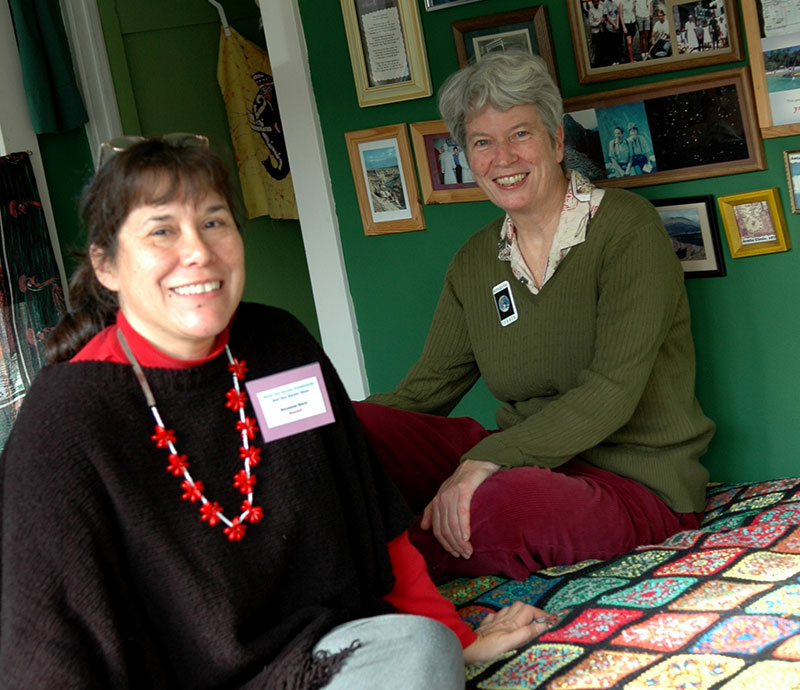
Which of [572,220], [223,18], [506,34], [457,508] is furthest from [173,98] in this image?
[457,508]

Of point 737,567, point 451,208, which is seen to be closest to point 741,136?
point 451,208

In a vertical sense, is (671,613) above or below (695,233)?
below

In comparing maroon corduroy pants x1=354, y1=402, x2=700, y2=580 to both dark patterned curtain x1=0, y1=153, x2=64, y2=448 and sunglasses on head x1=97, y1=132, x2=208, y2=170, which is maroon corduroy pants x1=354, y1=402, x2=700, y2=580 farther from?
dark patterned curtain x1=0, y1=153, x2=64, y2=448

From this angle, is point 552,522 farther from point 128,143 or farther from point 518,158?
point 128,143

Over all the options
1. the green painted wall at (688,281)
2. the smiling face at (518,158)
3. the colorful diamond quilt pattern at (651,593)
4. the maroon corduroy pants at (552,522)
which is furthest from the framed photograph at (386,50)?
the colorful diamond quilt pattern at (651,593)

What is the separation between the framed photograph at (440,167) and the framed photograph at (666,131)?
13.2 inches

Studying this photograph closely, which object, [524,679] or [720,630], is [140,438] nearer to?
[524,679]

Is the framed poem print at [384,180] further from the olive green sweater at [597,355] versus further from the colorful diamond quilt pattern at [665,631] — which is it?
the colorful diamond quilt pattern at [665,631]

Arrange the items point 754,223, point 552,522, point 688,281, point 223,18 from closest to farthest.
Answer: point 552,522 → point 754,223 → point 688,281 → point 223,18

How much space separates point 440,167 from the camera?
9.61 feet

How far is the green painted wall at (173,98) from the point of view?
3.72 metres

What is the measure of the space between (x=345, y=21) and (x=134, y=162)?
170cm

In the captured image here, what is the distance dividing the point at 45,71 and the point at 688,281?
2330 mm

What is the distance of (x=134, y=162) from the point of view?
1439 mm
